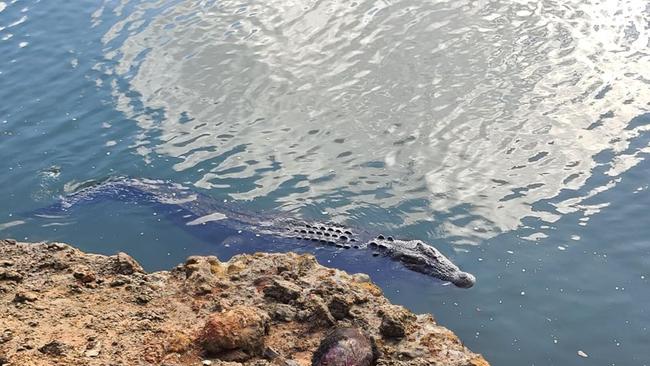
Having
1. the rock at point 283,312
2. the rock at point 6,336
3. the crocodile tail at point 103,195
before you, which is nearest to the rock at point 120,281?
the rock at point 6,336

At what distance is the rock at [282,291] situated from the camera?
5570mm

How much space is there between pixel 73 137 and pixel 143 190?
2110 millimetres

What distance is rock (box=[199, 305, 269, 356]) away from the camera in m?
4.71

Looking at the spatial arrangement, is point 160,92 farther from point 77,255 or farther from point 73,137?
point 77,255

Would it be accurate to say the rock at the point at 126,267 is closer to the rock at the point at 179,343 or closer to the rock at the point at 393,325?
the rock at the point at 179,343

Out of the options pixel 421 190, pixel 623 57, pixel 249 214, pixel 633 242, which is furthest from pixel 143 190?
pixel 623 57

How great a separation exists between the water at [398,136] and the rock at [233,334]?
3.09m

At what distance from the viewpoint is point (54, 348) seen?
4707 millimetres

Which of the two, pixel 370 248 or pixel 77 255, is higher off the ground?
pixel 77 255

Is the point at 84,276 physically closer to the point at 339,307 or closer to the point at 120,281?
the point at 120,281

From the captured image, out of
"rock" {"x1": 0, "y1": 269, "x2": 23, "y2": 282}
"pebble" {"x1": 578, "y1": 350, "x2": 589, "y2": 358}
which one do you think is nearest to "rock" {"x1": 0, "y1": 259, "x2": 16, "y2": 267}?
"rock" {"x1": 0, "y1": 269, "x2": 23, "y2": 282}

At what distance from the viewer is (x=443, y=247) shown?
871cm

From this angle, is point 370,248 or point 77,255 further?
point 370,248

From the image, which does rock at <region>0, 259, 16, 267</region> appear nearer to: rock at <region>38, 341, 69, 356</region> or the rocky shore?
the rocky shore
